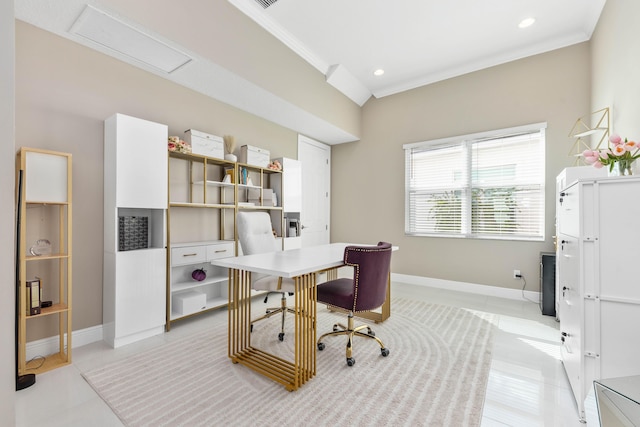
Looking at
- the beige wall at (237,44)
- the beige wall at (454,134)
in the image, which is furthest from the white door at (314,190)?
the beige wall at (237,44)

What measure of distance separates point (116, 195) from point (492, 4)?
4145 mm

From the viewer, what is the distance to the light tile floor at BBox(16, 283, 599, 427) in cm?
157

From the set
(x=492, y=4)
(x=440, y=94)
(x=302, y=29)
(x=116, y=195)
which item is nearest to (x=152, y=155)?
(x=116, y=195)

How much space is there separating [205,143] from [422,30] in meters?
2.88

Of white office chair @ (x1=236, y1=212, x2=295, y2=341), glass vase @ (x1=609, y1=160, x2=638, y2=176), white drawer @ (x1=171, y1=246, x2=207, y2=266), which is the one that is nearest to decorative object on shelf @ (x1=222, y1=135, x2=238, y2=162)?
white office chair @ (x1=236, y1=212, x2=295, y2=341)

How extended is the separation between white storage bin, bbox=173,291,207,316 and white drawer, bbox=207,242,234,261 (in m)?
0.42

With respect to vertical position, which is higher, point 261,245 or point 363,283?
point 261,245

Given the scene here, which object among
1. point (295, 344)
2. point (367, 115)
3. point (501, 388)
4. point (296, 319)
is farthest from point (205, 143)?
point (501, 388)

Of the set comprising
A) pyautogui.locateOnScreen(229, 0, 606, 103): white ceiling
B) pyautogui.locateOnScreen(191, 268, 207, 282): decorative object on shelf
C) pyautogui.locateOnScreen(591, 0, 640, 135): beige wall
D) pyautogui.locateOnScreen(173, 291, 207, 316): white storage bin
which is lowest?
pyautogui.locateOnScreen(173, 291, 207, 316): white storage bin

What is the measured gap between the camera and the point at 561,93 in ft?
11.7

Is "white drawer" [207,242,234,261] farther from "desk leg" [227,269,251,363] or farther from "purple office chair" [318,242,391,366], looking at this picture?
"purple office chair" [318,242,391,366]

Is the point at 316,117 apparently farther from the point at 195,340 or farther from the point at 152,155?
the point at 195,340

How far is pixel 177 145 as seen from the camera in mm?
2908

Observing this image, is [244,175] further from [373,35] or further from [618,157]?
[618,157]
